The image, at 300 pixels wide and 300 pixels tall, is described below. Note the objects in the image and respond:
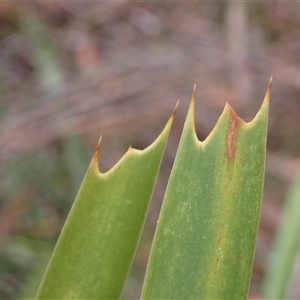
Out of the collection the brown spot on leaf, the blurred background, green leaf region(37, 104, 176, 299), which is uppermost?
the blurred background

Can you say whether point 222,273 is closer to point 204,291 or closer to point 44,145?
point 204,291

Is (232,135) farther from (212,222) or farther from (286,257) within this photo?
(286,257)

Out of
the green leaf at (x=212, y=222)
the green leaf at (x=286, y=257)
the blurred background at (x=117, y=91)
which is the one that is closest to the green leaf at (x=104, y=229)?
the green leaf at (x=212, y=222)

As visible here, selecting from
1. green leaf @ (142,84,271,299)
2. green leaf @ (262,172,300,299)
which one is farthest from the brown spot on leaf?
green leaf @ (262,172,300,299)

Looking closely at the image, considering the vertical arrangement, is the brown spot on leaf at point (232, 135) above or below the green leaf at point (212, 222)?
above

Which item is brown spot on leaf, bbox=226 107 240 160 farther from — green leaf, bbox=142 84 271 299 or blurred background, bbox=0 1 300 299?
blurred background, bbox=0 1 300 299

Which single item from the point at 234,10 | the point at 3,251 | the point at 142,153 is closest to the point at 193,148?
the point at 142,153

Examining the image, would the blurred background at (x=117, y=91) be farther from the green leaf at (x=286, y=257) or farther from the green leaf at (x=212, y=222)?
the green leaf at (x=212, y=222)
